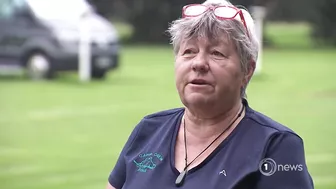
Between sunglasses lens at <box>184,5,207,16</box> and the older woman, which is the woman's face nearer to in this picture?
the older woman

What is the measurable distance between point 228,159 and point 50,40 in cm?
1448

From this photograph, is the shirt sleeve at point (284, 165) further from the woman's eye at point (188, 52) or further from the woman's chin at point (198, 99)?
the woman's eye at point (188, 52)

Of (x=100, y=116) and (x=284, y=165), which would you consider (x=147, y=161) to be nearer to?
(x=284, y=165)

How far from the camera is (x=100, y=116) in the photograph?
36.5 feet

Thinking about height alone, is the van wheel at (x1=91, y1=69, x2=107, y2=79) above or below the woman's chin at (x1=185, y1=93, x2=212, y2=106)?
below

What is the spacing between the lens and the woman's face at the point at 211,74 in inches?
103

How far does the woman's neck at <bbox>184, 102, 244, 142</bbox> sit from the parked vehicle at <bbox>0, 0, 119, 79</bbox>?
1394 centimetres

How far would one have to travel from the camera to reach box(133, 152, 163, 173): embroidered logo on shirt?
274cm

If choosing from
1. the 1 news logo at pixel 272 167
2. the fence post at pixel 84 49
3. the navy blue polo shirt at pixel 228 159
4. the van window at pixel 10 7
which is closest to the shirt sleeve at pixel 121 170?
the navy blue polo shirt at pixel 228 159

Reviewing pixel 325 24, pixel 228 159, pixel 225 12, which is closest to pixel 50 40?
pixel 225 12

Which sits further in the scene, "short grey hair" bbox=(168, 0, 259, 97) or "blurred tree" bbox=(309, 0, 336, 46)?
"blurred tree" bbox=(309, 0, 336, 46)

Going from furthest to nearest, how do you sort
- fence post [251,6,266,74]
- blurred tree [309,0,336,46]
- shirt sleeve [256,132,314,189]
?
blurred tree [309,0,336,46], fence post [251,6,266,74], shirt sleeve [256,132,314,189]

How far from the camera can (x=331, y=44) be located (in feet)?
101

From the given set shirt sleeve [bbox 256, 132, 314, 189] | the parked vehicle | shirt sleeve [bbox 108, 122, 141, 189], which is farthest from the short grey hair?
the parked vehicle
